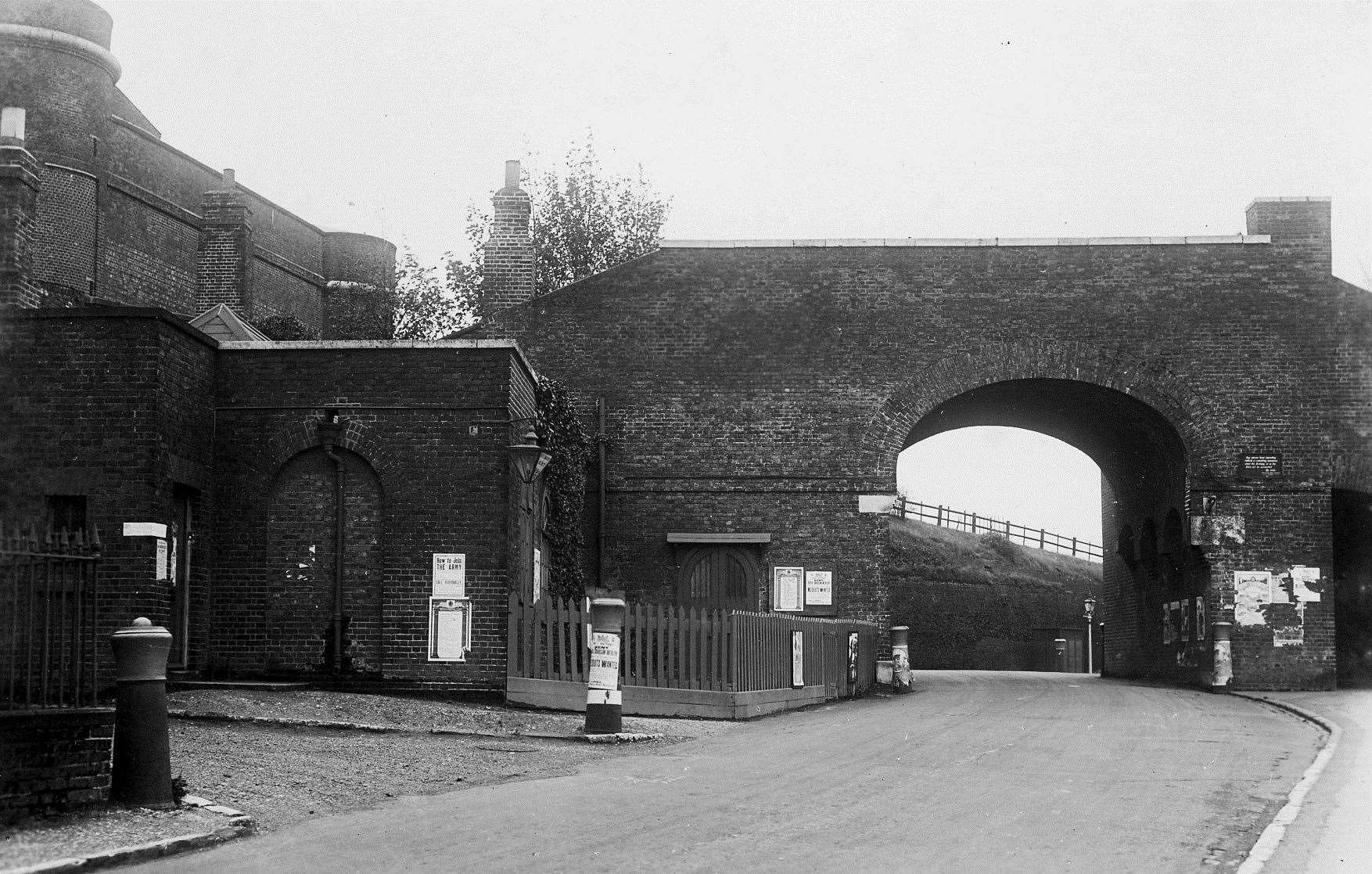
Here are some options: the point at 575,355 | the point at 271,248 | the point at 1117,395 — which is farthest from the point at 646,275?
the point at 271,248

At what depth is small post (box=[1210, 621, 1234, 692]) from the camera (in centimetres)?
2514

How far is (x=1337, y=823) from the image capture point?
9.68m

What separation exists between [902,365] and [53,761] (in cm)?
1944

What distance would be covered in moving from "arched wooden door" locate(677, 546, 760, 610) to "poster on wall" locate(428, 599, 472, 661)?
8.31 metres

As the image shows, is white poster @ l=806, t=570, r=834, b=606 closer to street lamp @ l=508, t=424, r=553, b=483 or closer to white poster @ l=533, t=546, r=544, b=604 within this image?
white poster @ l=533, t=546, r=544, b=604

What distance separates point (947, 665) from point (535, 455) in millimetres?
30484

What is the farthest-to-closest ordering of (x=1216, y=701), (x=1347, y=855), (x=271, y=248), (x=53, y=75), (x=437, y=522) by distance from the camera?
1. (x=271, y=248)
2. (x=53, y=75)
3. (x=1216, y=701)
4. (x=437, y=522)
5. (x=1347, y=855)

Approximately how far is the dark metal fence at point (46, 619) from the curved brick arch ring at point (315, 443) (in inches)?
355

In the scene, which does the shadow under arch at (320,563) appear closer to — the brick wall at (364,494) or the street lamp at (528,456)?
the brick wall at (364,494)

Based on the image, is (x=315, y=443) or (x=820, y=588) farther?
(x=820, y=588)

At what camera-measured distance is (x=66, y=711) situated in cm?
892

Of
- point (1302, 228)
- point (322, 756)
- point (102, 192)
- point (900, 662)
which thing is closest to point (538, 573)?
point (900, 662)

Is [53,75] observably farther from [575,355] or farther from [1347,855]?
[1347,855]

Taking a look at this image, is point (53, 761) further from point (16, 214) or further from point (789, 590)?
point (789, 590)
